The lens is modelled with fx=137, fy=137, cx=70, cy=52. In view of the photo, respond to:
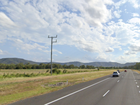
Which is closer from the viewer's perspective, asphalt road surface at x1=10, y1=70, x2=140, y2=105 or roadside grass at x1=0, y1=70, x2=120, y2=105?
asphalt road surface at x1=10, y1=70, x2=140, y2=105

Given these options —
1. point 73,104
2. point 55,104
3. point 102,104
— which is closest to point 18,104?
point 55,104

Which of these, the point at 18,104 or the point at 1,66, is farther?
the point at 1,66

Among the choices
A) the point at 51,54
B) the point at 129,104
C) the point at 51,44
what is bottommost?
the point at 129,104

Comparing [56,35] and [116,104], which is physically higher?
[56,35]

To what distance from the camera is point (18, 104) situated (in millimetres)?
8406

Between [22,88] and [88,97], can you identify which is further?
[22,88]

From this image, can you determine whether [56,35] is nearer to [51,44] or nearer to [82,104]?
[51,44]

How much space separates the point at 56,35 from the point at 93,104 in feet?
123

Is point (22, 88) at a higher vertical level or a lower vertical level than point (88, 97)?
lower

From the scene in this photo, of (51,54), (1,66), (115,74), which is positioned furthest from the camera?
(1,66)

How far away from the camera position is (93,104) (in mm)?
8297

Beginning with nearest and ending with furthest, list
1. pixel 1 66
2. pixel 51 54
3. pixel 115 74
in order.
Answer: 1. pixel 115 74
2. pixel 51 54
3. pixel 1 66

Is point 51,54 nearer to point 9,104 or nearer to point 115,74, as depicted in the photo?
point 115,74

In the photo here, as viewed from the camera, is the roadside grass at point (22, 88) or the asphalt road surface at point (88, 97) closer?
the asphalt road surface at point (88, 97)
